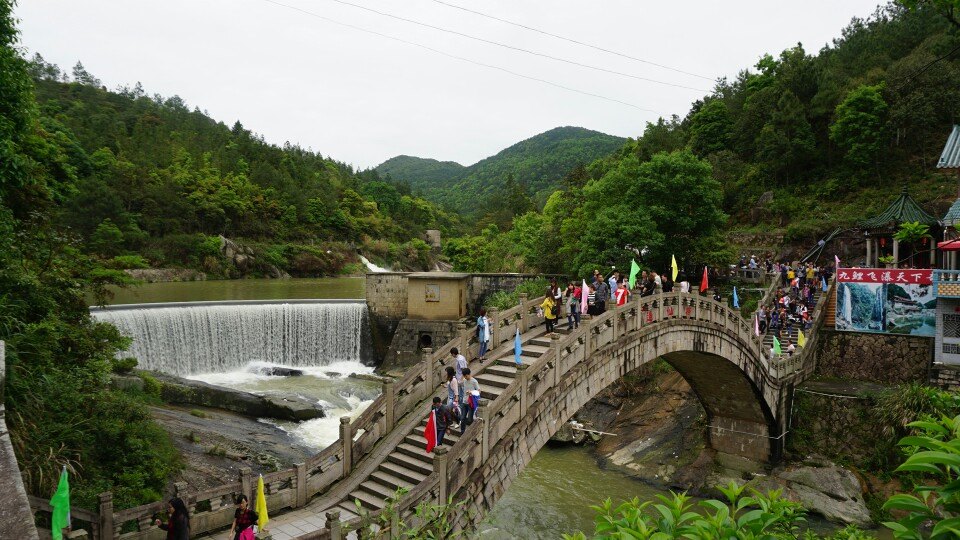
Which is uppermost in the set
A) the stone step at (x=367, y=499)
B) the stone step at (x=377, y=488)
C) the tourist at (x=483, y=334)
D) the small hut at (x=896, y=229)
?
the small hut at (x=896, y=229)

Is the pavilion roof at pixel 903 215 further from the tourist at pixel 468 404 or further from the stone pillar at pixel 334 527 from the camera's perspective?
the stone pillar at pixel 334 527

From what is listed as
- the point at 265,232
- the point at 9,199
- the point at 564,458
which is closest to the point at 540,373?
the point at 564,458

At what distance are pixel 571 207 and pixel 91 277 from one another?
30027 mm

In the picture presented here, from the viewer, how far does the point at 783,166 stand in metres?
47.7

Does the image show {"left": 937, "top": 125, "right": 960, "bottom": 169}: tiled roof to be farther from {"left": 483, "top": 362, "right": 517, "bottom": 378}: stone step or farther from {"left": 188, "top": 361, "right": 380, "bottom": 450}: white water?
{"left": 188, "top": 361, "right": 380, "bottom": 450}: white water

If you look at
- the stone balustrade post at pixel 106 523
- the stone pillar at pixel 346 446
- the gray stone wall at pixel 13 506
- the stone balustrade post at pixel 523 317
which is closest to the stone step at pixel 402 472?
the stone pillar at pixel 346 446

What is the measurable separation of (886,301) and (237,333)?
32920 millimetres

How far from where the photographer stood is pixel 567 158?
425ft

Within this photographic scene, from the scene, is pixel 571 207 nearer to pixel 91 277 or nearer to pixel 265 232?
pixel 91 277

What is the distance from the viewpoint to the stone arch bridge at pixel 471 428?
11.5 meters

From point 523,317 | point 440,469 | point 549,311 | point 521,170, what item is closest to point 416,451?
point 440,469

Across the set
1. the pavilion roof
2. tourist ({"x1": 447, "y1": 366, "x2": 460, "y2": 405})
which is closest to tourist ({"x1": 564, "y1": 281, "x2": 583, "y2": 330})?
tourist ({"x1": 447, "y1": 366, "x2": 460, "y2": 405})

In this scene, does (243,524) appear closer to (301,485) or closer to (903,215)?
(301,485)

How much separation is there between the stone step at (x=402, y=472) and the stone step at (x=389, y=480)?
0.03 m
